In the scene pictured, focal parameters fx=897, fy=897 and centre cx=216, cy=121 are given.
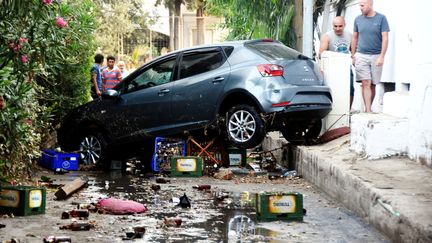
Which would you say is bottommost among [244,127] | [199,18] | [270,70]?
[244,127]

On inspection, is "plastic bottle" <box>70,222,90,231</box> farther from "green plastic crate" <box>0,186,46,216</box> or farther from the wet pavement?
"green plastic crate" <box>0,186,46,216</box>

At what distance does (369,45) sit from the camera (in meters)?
14.5

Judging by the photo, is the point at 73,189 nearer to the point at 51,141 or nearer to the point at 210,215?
the point at 210,215

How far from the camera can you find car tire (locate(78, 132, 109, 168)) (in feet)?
49.6

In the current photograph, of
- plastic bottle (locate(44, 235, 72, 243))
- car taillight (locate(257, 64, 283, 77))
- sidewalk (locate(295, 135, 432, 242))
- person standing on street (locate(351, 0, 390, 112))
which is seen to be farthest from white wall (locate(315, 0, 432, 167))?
plastic bottle (locate(44, 235, 72, 243))

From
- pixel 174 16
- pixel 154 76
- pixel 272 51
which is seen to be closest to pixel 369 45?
pixel 272 51

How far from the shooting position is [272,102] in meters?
13.3

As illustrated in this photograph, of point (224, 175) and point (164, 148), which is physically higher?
point (164, 148)

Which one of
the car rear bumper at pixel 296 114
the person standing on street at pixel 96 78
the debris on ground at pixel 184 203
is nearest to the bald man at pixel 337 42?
the car rear bumper at pixel 296 114

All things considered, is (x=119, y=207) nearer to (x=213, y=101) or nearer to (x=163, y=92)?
(x=213, y=101)

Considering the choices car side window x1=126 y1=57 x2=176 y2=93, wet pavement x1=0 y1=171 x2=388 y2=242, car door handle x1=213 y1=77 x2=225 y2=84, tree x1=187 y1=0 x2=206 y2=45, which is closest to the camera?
wet pavement x1=0 y1=171 x2=388 y2=242

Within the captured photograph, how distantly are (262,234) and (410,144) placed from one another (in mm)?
3602

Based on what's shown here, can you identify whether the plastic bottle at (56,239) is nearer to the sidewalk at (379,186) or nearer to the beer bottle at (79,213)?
the beer bottle at (79,213)

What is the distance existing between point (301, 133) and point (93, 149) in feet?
11.6
